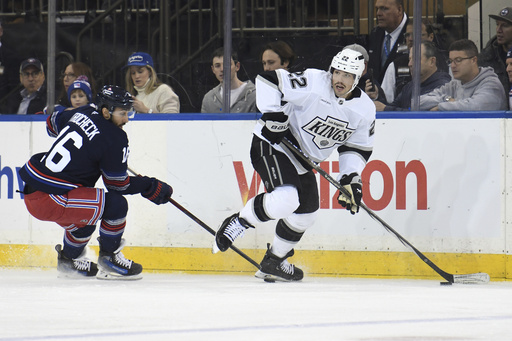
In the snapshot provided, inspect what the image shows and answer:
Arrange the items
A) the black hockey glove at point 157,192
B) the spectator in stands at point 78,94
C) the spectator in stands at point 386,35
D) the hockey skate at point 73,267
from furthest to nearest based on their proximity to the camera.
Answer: the spectator in stands at point 78,94 → the spectator in stands at point 386,35 → the hockey skate at point 73,267 → the black hockey glove at point 157,192

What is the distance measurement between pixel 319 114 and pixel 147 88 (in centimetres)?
126

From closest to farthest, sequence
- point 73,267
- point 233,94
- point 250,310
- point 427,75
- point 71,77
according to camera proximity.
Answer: point 250,310 → point 73,267 → point 427,75 → point 233,94 → point 71,77

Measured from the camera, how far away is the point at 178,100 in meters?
5.20

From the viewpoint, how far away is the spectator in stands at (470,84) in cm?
471

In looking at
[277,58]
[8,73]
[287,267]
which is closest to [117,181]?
[287,267]

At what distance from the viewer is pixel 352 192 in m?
4.43

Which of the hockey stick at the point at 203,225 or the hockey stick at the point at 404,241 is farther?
the hockey stick at the point at 203,225

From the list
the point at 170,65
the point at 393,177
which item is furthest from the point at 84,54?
the point at 393,177

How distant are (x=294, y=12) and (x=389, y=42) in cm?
86

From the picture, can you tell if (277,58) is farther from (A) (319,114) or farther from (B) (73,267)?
(B) (73,267)

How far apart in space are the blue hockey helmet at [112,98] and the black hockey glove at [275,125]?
0.68 m

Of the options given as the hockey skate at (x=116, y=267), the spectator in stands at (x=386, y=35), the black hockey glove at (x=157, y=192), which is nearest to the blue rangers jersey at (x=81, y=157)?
the black hockey glove at (x=157, y=192)

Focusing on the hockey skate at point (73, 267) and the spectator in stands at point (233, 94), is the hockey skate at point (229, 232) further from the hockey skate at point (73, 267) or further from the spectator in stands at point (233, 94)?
the spectator in stands at point (233, 94)

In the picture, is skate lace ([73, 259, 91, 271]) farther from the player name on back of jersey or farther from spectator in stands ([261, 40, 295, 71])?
spectator in stands ([261, 40, 295, 71])
